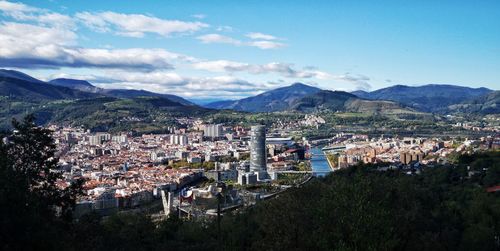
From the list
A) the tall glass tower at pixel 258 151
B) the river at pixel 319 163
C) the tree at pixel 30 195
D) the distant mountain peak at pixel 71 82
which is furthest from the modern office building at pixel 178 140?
the distant mountain peak at pixel 71 82

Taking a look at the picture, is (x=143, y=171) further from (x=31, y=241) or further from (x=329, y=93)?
(x=329, y=93)

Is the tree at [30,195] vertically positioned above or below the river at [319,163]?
above

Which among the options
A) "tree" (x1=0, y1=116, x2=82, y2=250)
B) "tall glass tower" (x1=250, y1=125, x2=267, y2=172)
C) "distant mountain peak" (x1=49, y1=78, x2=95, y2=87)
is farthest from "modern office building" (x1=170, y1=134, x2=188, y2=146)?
"distant mountain peak" (x1=49, y1=78, x2=95, y2=87)

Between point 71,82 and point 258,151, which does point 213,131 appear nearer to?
point 258,151

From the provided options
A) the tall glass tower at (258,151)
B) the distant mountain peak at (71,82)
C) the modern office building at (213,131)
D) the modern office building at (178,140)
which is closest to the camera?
the tall glass tower at (258,151)

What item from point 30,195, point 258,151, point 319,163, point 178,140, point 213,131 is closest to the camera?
point 30,195

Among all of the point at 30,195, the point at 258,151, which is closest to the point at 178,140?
the point at 258,151

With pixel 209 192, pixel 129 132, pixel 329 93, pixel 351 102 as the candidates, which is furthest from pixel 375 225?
pixel 329 93

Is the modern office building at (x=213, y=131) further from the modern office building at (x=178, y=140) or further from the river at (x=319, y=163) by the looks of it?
the river at (x=319, y=163)
